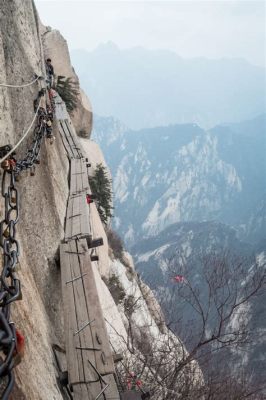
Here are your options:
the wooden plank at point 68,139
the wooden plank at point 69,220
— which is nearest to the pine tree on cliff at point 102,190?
the wooden plank at point 68,139

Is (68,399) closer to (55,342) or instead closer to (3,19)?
(55,342)

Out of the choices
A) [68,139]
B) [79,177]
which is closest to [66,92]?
[68,139]

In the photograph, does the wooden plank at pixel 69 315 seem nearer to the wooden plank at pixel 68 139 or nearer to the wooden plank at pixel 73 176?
the wooden plank at pixel 73 176

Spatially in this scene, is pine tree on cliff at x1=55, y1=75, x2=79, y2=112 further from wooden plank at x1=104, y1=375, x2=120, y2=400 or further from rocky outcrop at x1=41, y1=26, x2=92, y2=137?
wooden plank at x1=104, y1=375, x2=120, y2=400

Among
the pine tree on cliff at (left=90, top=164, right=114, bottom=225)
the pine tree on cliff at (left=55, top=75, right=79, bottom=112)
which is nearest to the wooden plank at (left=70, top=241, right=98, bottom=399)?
the pine tree on cliff at (left=90, top=164, right=114, bottom=225)

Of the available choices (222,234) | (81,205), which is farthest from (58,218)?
(222,234)
